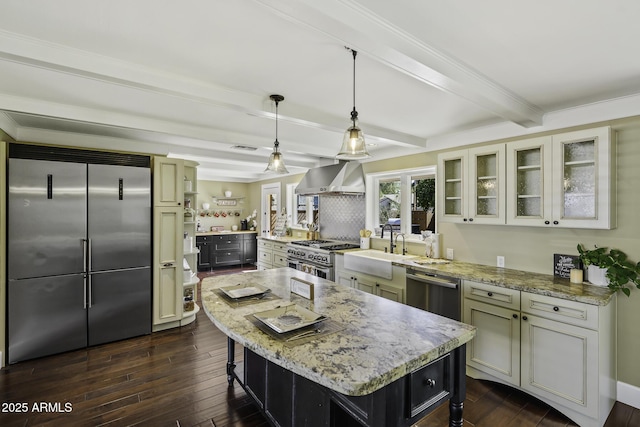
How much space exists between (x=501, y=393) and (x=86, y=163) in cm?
448

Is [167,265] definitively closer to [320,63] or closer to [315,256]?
[315,256]

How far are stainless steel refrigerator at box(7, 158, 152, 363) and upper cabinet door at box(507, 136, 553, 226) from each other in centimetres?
380

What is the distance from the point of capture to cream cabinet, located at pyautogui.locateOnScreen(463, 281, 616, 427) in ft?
7.11

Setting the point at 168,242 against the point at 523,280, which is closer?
the point at 523,280

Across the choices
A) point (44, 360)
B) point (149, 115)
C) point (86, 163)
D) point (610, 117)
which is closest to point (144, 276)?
point (44, 360)

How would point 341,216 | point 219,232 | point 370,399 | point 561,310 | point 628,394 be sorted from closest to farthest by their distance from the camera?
1. point 370,399
2. point 561,310
3. point 628,394
4. point 341,216
5. point 219,232

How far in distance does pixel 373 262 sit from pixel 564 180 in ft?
6.51

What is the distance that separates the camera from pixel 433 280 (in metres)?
3.07

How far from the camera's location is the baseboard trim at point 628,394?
95.5 inches

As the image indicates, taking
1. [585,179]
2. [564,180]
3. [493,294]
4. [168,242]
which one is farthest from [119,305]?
[585,179]

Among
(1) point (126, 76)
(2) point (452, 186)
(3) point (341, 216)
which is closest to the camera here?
(1) point (126, 76)

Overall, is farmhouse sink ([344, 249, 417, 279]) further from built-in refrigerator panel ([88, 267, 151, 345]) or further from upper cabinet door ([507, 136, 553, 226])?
built-in refrigerator panel ([88, 267, 151, 345])

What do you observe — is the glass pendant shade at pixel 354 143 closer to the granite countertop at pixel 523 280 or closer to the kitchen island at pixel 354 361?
the kitchen island at pixel 354 361

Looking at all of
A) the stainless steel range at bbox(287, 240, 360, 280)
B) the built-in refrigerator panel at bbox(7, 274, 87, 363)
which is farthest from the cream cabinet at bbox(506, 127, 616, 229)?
the built-in refrigerator panel at bbox(7, 274, 87, 363)
